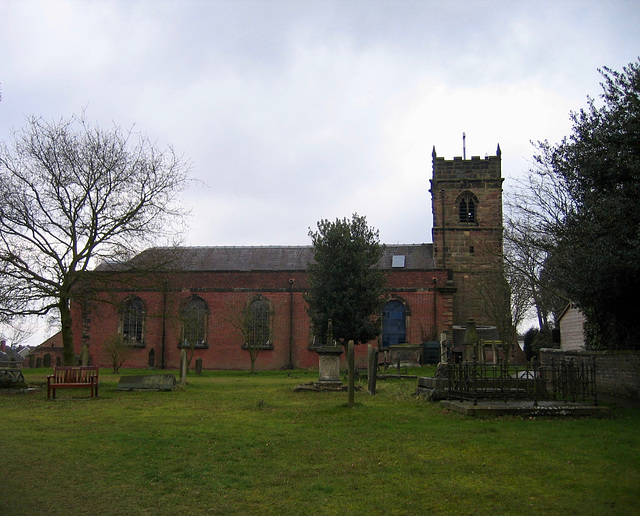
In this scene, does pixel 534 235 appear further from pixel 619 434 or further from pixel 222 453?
pixel 222 453

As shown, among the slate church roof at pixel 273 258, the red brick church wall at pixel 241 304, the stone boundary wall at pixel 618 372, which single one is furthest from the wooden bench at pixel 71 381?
the slate church roof at pixel 273 258

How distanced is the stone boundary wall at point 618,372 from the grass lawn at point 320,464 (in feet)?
9.92

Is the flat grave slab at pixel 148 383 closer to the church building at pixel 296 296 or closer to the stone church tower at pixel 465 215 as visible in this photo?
the church building at pixel 296 296

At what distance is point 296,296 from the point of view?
38406mm

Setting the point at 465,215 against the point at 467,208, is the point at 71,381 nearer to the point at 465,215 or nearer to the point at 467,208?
the point at 465,215

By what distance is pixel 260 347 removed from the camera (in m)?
37.6

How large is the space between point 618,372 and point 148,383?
13442mm

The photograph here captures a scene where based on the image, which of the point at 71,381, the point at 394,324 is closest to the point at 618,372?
the point at 71,381

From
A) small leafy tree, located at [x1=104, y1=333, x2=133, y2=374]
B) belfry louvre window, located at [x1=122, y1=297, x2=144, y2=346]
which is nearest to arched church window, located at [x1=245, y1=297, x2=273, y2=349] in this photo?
small leafy tree, located at [x1=104, y1=333, x2=133, y2=374]

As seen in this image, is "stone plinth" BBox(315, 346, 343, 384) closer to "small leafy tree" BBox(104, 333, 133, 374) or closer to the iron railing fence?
the iron railing fence

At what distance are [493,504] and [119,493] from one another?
3.94 m

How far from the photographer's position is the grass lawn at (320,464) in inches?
239

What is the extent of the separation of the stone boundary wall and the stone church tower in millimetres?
22461

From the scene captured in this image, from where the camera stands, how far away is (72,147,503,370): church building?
3747cm
